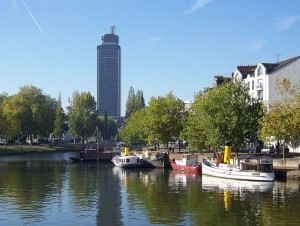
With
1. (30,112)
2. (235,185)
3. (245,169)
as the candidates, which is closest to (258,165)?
(245,169)

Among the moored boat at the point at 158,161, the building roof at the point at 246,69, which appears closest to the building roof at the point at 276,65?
the building roof at the point at 246,69

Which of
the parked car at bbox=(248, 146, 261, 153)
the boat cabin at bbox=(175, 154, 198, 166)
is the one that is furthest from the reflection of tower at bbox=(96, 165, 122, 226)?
the parked car at bbox=(248, 146, 261, 153)

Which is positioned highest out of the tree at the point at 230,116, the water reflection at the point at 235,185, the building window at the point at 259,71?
the building window at the point at 259,71

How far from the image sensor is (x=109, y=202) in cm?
5116

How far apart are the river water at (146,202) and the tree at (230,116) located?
1442cm

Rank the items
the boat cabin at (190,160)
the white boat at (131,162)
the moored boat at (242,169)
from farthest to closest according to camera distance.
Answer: the white boat at (131,162)
the boat cabin at (190,160)
the moored boat at (242,169)

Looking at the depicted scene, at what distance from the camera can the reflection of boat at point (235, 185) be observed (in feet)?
202

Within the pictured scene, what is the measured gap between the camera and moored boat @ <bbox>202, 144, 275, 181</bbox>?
68875 millimetres

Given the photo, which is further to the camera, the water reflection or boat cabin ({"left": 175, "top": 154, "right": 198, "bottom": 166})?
boat cabin ({"left": 175, "top": 154, "right": 198, "bottom": 166})

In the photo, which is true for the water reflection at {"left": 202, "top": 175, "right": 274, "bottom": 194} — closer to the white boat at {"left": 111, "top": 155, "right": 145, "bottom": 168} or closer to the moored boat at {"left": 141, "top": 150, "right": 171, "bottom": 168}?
the moored boat at {"left": 141, "top": 150, "right": 171, "bottom": 168}

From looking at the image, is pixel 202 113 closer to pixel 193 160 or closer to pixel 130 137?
pixel 193 160

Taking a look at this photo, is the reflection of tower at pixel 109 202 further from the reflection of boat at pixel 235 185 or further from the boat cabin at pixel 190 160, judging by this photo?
the boat cabin at pixel 190 160

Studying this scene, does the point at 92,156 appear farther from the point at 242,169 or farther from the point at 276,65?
the point at 242,169

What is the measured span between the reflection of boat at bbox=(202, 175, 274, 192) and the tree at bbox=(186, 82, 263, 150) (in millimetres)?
15174
